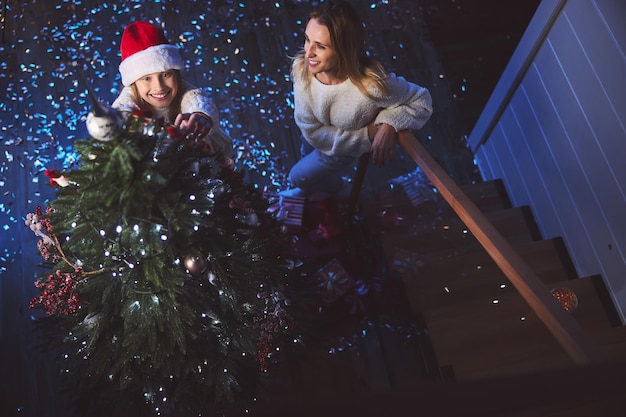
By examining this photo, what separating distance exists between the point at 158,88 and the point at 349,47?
0.64 metres

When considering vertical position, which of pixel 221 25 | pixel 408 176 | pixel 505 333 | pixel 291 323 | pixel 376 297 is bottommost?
pixel 505 333

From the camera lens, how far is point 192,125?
1.80 m

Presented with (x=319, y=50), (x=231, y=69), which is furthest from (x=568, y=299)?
(x=231, y=69)

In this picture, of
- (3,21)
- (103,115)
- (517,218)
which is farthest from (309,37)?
(3,21)

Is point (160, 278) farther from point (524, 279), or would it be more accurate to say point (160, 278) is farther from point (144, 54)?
point (524, 279)

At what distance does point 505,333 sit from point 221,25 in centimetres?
236

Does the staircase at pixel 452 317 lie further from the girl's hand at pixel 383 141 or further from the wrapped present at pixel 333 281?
the girl's hand at pixel 383 141

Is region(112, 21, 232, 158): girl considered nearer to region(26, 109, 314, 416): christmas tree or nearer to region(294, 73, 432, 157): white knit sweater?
region(26, 109, 314, 416): christmas tree

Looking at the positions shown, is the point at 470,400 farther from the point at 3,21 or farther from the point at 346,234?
the point at 3,21

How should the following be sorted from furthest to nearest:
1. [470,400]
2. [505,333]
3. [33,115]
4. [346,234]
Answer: [33,115] < [346,234] < [505,333] < [470,400]

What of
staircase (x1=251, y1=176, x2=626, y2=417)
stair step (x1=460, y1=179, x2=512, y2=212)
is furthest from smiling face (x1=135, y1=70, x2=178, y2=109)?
stair step (x1=460, y1=179, x2=512, y2=212)

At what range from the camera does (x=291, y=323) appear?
6.66 ft

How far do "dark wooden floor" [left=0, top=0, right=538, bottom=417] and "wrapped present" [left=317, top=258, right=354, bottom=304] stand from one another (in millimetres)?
571

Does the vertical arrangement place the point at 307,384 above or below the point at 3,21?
below
